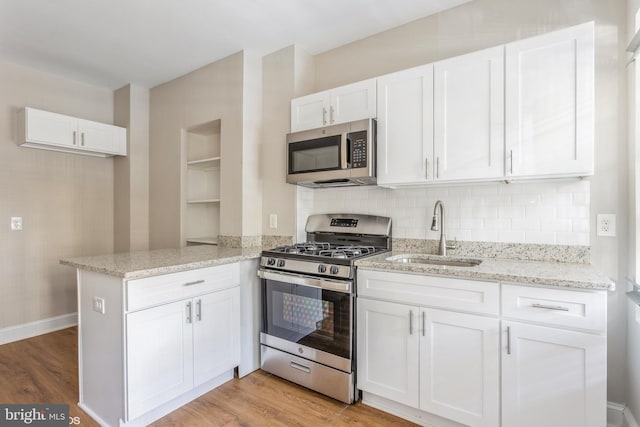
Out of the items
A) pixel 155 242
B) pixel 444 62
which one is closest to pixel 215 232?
A: pixel 155 242

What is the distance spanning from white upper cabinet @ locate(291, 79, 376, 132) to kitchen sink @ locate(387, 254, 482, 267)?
1016 mm

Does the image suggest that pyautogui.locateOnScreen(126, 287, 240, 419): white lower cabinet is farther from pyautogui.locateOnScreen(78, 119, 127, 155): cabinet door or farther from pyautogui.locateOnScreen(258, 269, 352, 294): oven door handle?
pyautogui.locateOnScreen(78, 119, 127, 155): cabinet door

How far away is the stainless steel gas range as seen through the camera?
6.76 feet

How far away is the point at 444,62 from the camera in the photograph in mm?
2031

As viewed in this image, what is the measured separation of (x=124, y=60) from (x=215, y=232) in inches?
72.8

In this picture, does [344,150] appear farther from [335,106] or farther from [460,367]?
[460,367]

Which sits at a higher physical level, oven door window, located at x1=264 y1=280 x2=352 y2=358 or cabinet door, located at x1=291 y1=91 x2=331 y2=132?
cabinet door, located at x1=291 y1=91 x2=331 y2=132

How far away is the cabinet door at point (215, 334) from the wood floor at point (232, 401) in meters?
0.18

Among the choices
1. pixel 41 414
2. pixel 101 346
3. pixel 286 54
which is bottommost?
pixel 41 414

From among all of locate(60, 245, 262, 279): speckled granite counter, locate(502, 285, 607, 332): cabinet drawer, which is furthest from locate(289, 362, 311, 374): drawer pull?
locate(502, 285, 607, 332): cabinet drawer

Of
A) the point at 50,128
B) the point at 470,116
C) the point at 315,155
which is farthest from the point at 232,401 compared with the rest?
the point at 50,128

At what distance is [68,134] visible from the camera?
3.21 metres

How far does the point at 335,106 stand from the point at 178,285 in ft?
5.30

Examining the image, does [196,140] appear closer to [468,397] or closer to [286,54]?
[286,54]
